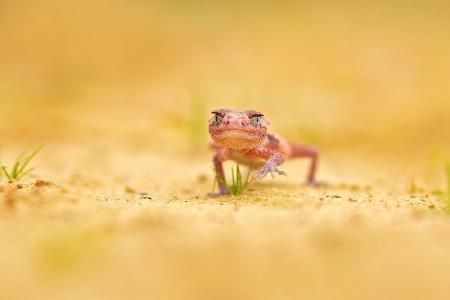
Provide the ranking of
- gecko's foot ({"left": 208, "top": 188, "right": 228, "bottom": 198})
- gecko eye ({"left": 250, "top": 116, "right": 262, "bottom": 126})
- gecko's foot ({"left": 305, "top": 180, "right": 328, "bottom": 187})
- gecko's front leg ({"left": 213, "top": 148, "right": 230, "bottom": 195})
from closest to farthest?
gecko eye ({"left": 250, "top": 116, "right": 262, "bottom": 126}), gecko's foot ({"left": 208, "top": 188, "right": 228, "bottom": 198}), gecko's front leg ({"left": 213, "top": 148, "right": 230, "bottom": 195}), gecko's foot ({"left": 305, "top": 180, "right": 328, "bottom": 187})

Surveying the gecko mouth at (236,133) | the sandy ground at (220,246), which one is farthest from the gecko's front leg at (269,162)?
the gecko mouth at (236,133)

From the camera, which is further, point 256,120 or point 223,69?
point 223,69

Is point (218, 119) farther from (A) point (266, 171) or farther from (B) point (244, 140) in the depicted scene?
(A) point (266, 171)

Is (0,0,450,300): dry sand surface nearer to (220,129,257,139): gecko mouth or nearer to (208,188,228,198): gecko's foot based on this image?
(208,188,228,198): gecko's foot

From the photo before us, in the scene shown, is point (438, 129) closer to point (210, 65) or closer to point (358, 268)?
point (210, 65)

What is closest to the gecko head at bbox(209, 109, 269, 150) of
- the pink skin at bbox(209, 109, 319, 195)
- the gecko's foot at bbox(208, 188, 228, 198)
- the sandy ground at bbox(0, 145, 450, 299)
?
the pink skin at bbox(209, 109, 319, 195)

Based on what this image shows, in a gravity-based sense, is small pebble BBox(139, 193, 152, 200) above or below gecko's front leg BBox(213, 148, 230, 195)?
below

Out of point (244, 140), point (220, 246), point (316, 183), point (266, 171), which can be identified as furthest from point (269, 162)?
point (220, 246)
